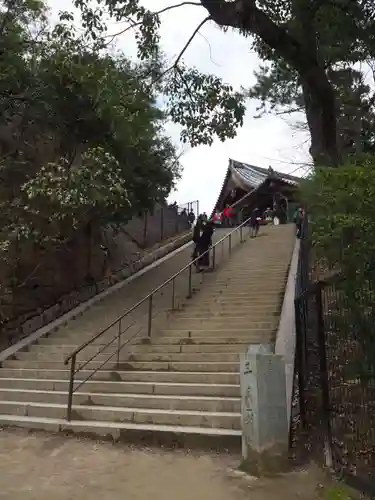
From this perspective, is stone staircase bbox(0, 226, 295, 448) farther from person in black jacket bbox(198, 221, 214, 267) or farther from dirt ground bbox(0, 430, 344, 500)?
person in black jacket bbox(198, 221, 214, 267)

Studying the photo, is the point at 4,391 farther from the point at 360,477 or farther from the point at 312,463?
the point at 360,477

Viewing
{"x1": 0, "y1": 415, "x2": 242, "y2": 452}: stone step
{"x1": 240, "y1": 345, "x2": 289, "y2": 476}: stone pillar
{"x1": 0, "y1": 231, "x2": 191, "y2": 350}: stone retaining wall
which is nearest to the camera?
{"x1": 240, "y1": 345, "x2": 289, "y2": 476}: stone pillar

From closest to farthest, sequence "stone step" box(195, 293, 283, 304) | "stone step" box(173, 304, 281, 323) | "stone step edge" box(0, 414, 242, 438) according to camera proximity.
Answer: "stone step edge" box(0, 414, 242, 438)
"stone step" box(173, 304, 281, 323)
"stone step" box(195, 293, 283, 304)

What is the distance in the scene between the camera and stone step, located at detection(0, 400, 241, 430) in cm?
656

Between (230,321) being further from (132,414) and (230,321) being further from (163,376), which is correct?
(132,414)

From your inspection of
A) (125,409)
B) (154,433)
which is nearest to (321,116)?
(125,409)

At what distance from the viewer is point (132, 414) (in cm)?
702

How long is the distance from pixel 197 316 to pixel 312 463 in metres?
5.70

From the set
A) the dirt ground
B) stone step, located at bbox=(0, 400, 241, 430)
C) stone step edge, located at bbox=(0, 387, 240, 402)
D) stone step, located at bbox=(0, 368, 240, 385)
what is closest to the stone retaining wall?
stone step, located at bbox=(0, 368, 240, 385)

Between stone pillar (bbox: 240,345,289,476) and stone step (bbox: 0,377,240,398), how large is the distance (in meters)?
1.81

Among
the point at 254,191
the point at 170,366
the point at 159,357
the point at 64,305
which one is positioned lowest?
the point at 170,366

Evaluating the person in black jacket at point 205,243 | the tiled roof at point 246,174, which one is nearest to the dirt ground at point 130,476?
the person in black jacket at point 205,243

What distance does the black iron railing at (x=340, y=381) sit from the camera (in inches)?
159

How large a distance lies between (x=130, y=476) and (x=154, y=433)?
1.21 m
